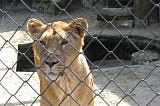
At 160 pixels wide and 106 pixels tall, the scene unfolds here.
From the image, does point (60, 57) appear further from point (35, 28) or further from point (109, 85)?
point (109, 85)

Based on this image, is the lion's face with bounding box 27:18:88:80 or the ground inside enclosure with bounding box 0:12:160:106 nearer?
the lion's face with bounding box 27:18:88:80

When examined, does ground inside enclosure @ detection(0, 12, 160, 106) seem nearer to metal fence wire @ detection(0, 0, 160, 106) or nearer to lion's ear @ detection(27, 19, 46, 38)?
metal fence wire @ detection(0, 0, 160, 106)

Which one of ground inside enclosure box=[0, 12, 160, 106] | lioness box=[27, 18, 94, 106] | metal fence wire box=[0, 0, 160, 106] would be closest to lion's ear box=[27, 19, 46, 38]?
lioness box=[27, 18, 94, 106]

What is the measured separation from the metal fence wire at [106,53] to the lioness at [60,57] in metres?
Result: 0.07

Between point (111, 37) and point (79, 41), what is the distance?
17.6ft

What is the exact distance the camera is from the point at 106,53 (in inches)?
383

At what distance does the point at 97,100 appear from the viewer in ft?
18.2

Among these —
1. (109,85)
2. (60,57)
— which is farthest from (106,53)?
(60,57)

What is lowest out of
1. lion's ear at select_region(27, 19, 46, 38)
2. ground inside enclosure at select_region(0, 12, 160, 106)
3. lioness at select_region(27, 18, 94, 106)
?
lioness at select_region(27, 18, 94, 106)

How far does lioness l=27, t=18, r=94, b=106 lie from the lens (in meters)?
3.78

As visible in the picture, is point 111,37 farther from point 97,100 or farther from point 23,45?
point 97,100

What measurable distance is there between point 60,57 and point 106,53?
584 centimetres

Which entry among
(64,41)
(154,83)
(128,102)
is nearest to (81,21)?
(64,41)

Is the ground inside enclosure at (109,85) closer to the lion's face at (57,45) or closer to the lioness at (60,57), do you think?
the lioness at (60,57)
